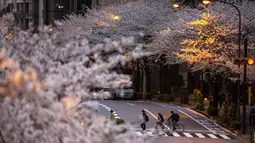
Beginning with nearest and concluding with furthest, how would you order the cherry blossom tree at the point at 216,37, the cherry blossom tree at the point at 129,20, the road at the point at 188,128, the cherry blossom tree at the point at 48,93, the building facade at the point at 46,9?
the cherry blossom tree at the point at 48,93
the road at the point at 188,128
the cherry blossom tree at the point at 216,37
the cherry blossom tree at the point at 129,20
the building facade at the point at 46,9

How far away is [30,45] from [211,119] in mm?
30942

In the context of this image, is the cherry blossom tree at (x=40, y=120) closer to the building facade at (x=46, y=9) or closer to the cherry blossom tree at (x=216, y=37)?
the cherry blossom tree at (x=216, y=37)

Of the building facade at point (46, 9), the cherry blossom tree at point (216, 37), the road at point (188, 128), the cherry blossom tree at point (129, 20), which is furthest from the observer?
the building facade at point (46, 9)

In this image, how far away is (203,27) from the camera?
36.2m

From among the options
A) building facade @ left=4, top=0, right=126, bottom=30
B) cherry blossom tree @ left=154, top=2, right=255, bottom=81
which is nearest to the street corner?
cherry blossom tree @ left=154, top=2, right=255, bottom=81

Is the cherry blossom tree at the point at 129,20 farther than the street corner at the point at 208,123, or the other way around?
the cherry blossom tree at the point at 129,20

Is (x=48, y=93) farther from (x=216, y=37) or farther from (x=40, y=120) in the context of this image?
(x=216, y=37)

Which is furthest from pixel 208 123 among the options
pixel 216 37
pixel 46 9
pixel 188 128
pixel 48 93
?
pixel 46 9

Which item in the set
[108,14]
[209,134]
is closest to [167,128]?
[209,134]

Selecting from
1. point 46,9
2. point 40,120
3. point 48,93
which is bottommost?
point 40,120

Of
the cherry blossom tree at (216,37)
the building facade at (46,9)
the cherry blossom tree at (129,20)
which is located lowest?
the cherry blossom tree at (216,37)

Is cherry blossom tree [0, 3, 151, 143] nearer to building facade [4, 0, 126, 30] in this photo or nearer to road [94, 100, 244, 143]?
road [94, 100, 244, 143]

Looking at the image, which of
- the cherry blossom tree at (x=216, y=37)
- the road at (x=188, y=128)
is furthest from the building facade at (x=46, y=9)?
the cherry blossom tree at (x=216, y=37)

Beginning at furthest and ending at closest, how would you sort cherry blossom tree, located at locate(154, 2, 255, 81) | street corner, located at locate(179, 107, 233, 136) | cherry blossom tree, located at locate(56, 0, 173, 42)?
cherry blossom tree, located at locate(56, 0, 173, 42)
cherry blossom tree, located at locate(154, 2, 255, 81)
street corner, located at locate(179, 107, 233, 136)
